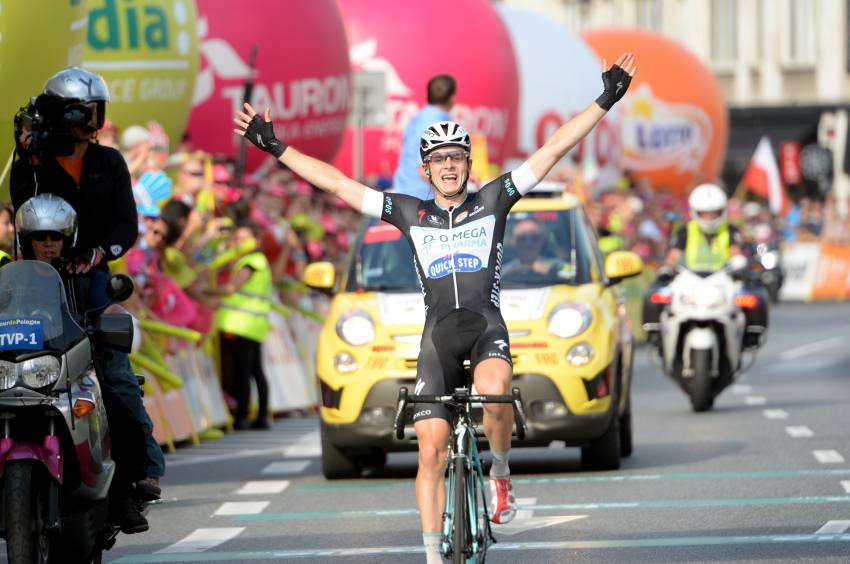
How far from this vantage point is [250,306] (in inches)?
764

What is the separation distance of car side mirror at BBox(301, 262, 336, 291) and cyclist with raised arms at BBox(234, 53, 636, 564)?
13.4ft

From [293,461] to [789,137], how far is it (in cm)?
6687

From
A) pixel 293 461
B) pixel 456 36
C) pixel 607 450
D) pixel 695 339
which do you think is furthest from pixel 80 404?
pixel 456 36

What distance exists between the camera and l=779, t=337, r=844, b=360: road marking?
97.4 feet

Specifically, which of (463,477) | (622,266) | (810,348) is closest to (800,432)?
(622,266)

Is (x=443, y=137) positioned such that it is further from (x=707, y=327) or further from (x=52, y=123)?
(x=707, y=327)

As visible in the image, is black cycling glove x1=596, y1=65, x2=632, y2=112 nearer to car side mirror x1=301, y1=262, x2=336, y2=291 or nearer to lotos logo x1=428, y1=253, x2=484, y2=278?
lotos logo x1=428, y1=253, x2=484, y2=278

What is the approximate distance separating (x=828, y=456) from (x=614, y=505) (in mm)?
2980

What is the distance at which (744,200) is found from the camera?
74688 millimetres

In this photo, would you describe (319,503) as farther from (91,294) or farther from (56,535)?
(56,535)

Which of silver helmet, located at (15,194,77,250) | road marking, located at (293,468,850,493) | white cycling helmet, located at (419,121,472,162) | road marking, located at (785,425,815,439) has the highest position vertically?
white cycling helmet, located at (419,121,472,162)

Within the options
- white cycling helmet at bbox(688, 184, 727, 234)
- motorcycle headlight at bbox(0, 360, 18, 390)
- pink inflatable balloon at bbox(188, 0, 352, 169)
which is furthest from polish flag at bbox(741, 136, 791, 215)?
motorcycle headlight at bbox(0, 360, 18, 390)

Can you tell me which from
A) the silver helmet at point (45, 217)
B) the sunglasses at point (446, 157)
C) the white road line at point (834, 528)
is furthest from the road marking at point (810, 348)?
the silver helmet at point (45, 217)

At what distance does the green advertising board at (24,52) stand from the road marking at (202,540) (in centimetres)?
264
